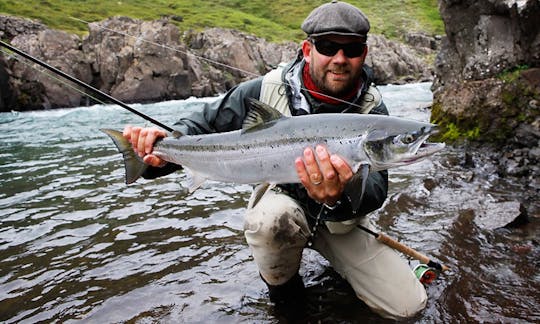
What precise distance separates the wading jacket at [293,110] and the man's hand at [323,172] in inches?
22.7

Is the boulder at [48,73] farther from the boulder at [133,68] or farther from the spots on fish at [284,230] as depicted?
the spots on fish at [284,230]

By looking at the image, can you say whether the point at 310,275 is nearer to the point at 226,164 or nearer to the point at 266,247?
the point at 266,247

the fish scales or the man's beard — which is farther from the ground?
the man's beard

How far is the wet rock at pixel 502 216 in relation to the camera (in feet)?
16.9

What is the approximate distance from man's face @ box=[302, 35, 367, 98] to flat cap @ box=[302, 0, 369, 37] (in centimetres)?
6

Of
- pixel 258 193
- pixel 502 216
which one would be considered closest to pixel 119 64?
pixel 502 216

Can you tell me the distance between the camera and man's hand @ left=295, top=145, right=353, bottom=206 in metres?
2.84

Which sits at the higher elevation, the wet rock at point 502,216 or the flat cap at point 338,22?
the flat cap at point 338,22

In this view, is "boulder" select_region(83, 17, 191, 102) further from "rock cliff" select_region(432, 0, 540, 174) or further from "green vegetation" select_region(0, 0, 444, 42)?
"rock cliff" select_region(432, 0, 540, 174)

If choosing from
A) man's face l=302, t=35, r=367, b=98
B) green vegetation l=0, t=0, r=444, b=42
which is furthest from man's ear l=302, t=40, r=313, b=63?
green vegetation l=0, t=0, r=444, b=42

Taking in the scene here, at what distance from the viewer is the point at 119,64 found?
39.3m

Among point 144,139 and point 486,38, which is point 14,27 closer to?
point 486,38

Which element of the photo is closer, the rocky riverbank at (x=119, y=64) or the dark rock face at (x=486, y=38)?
the dark rock face at (x=486, y=38)

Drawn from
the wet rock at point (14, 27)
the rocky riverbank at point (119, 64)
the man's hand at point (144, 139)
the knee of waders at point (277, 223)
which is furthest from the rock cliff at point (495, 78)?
the wet rock at point (14, 27)
